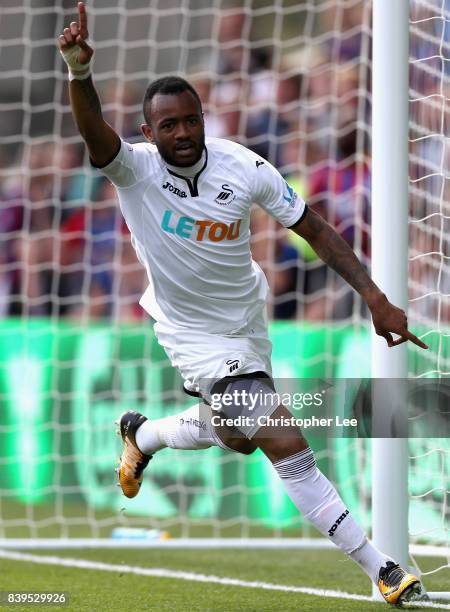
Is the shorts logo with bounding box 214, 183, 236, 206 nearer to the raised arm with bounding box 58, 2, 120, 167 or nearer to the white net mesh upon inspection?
the raised arm with bounding box 58, 2, 120, 167

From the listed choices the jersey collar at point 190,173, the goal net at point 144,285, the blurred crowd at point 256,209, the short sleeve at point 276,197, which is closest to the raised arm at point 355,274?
the short sleeve at point 276,197

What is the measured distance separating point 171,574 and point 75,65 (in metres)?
2.93

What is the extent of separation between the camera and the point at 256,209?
10.1m

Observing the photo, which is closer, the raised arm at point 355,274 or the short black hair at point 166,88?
the raised arm at point 355,274

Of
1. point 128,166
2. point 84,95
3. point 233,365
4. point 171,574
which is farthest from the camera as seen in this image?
point 171,574

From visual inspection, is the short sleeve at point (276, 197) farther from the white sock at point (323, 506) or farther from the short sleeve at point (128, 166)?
the white sock at point (323, 506)

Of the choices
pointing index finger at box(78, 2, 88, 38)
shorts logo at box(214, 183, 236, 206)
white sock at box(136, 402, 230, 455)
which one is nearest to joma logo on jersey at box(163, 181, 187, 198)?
shorts logo at box(214, 183, 236, 206)

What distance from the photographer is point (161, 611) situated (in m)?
4.93

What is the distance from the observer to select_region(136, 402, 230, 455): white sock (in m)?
5.24

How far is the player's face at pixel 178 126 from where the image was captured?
15.3 ft

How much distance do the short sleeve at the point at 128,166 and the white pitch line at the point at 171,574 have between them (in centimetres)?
197

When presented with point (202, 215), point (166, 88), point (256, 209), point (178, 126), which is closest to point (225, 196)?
point (202, 215)

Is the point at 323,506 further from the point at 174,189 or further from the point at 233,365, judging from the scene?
the point at 174,189

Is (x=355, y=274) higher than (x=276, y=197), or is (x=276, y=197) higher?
(x=276, y=197)
